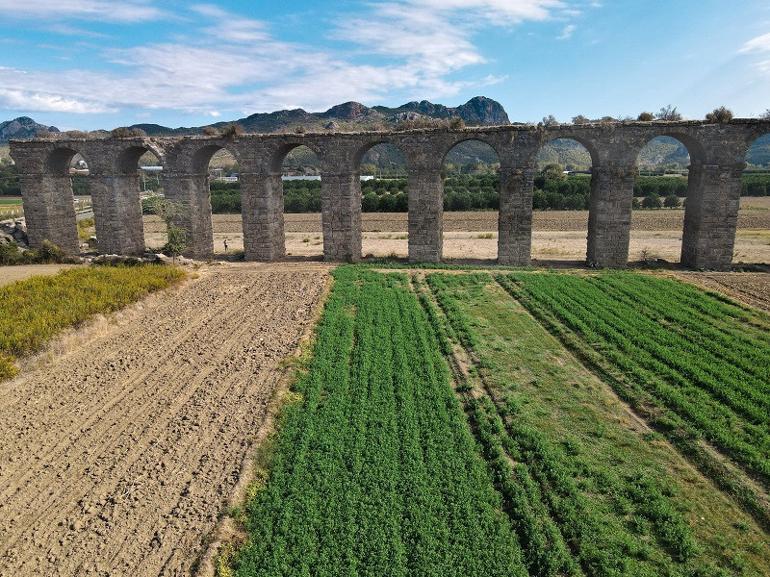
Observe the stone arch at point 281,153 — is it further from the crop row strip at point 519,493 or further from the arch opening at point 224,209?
the crop row strip at point 519,493

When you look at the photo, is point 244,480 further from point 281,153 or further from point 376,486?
point 281,153

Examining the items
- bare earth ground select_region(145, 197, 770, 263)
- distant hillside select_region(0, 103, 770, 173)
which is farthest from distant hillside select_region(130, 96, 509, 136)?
bare earth ground select_region(145, 197, 770, 263)

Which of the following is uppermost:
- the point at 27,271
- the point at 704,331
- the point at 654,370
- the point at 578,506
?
the point at 27,271

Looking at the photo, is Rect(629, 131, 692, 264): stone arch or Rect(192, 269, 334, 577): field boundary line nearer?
Rect(192, 269, 334, 577): field boundary line

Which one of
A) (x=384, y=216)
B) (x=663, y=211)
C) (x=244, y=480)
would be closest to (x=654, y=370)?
(x=244, y=480)

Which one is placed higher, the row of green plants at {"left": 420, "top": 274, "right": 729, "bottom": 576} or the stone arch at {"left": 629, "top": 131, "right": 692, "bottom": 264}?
the stone arch at {"left": 629, "top": 131, "right": 692, "bottom": 264}

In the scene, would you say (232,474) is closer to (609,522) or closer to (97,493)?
(97,493)

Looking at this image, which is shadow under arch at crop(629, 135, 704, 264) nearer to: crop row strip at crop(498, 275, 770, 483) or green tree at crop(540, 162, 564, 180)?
green tree at crop(540, 162, 564, 180)
